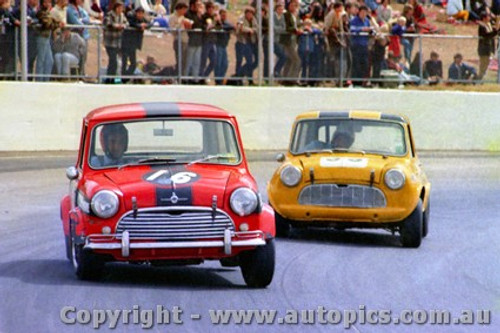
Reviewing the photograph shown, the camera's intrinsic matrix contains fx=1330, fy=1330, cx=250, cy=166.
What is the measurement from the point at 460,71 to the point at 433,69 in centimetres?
63

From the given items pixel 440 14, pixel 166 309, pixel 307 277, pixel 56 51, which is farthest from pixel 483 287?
pixel 440 14

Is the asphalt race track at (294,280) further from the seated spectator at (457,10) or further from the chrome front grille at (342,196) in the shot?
the seated spectator at (457,10)

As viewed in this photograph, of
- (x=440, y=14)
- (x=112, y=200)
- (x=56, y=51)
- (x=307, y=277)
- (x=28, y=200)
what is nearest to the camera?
(x=112, y=200)

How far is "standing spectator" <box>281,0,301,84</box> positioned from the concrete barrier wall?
0.37 m

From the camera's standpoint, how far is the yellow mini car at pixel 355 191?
1347 centimetres

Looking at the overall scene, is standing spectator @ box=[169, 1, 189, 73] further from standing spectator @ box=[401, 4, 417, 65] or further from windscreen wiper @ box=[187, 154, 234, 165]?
windscreen wiper @ box=[187, 154, 234, 165]

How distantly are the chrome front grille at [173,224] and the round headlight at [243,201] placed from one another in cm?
12

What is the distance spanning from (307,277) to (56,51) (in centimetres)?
1193

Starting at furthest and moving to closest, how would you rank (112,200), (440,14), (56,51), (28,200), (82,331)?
(440,14) < (56,51) < (28,200) < (112,200) < (82,331)

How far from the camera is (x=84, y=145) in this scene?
11.3m

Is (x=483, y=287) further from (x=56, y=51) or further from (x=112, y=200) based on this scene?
(x=56, y=51)

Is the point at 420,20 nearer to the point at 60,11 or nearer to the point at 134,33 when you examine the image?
the point at 134,33

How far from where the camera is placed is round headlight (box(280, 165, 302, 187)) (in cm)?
1370

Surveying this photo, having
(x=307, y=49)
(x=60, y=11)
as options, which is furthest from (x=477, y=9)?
(x=60, y=11)
